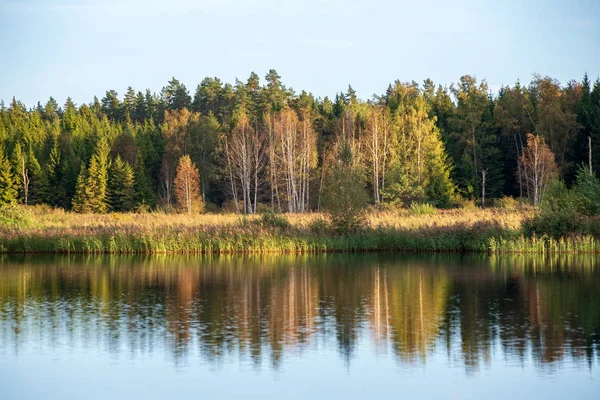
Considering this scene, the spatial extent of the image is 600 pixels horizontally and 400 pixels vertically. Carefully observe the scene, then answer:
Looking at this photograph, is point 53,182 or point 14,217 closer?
point 14,217

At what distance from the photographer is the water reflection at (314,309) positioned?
16422mm

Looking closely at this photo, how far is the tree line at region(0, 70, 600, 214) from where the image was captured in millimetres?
72500

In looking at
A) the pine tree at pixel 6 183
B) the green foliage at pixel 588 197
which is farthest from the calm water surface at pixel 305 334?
the pine tree at pixel 6 183

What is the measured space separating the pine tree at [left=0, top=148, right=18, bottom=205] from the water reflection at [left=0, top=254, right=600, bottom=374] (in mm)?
50041

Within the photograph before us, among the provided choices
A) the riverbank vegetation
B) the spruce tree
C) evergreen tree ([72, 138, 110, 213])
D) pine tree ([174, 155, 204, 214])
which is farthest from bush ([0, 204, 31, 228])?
the spruce tree

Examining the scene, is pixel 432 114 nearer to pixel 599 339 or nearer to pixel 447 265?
pixel 447 265

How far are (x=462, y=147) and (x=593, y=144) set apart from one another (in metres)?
14.3

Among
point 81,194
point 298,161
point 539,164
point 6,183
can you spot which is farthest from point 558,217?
point 6,183

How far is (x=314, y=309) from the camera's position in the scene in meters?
21.6

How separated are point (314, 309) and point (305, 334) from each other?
374 centimetres

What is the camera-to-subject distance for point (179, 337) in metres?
17.6

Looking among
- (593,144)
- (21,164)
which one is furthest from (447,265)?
(21,164)

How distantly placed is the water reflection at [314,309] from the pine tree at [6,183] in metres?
50.0

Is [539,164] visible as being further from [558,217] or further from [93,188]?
[93,188]
